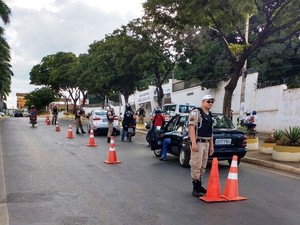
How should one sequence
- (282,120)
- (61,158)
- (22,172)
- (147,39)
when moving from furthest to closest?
(147,39)
(282,120)
(61,158)
(22,172)

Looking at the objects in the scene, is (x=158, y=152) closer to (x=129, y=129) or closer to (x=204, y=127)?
(x=129, y=129)

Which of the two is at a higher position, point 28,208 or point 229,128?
point 229,128

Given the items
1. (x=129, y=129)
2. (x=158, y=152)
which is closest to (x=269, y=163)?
(x=158, y=152)

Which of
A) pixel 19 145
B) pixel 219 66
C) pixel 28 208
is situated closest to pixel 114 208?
pixel 28 208

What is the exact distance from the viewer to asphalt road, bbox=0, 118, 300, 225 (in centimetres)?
625

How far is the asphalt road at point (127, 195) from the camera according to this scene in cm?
625

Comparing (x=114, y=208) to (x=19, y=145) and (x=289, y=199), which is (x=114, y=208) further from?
(x=19, y=145)

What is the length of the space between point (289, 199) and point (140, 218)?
123 inches

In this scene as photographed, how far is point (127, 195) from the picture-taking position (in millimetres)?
7773

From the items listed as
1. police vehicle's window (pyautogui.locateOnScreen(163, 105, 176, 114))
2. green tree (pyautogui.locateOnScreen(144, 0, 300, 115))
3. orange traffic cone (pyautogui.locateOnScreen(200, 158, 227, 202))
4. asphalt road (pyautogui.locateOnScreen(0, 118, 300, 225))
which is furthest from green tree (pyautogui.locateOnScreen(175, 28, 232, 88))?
orange traffic cone (pyautogui.locateOnScreen(200, 158, 227, 202))

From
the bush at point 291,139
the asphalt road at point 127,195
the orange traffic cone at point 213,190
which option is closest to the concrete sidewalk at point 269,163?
the asphalt road at point 127,195

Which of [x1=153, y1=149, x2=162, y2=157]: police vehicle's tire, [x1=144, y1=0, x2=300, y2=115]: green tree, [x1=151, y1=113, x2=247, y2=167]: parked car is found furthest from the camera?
[x1=144, y1=0, x2=300, y2=115]: green tree

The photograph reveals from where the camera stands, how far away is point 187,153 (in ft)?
37.1

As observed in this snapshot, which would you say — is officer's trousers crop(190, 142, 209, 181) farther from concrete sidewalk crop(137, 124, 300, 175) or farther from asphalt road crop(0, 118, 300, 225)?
concrete sidewalk crop(137, 124, 300, 175)
